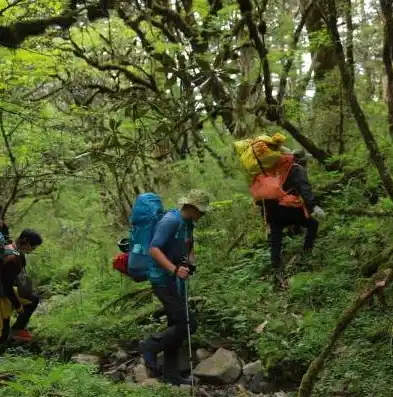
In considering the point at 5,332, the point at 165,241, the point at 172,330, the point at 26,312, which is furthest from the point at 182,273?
the point at 26,312

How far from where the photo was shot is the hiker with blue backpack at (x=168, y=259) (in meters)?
6.15

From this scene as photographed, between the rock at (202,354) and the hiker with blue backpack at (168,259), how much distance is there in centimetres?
48

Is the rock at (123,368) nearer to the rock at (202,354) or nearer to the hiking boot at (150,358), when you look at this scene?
the hiking boot at (150,358)

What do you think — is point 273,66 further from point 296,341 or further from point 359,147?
point 296,341

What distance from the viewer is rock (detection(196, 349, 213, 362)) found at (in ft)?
22.4

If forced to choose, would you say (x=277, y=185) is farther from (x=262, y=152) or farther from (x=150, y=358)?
(x=150, y=358)

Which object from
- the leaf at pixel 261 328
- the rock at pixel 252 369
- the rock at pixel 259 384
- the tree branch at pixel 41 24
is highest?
the tree branch at pixel 41 24

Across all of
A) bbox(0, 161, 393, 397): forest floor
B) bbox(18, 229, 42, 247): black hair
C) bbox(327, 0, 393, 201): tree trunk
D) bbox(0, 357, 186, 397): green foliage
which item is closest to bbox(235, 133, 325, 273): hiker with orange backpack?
bbox(0, 161, 393, 397): forest floor

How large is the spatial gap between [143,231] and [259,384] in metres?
2.16

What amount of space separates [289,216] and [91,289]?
4.53 metres

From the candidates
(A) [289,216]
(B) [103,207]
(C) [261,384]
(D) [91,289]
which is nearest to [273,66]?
(A) [289,216]

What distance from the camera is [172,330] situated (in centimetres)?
638

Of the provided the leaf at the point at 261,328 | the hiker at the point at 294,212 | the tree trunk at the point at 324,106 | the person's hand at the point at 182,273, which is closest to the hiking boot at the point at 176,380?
the leaf at the point at 261,328

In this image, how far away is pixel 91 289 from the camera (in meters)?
10.7
